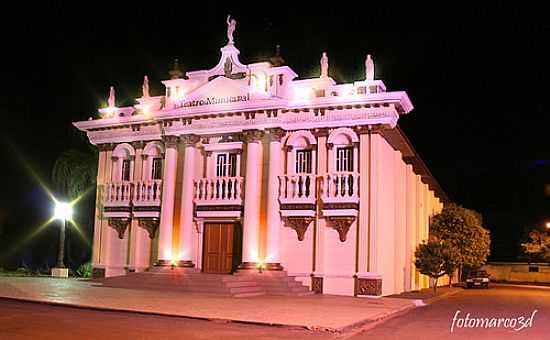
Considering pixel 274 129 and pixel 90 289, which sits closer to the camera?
pixel 90 289

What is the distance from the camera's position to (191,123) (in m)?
27.1

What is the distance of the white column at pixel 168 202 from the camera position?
26.8 metres

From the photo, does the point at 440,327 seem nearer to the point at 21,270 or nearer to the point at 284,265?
the point at 284,265

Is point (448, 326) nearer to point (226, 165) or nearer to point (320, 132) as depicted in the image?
point (320, 132)

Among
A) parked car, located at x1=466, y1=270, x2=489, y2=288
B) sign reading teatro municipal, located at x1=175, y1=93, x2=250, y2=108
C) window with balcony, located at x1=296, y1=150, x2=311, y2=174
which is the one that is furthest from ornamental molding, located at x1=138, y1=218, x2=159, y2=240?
parked car, located at x1=466, y1=270, x2=489, y2=288

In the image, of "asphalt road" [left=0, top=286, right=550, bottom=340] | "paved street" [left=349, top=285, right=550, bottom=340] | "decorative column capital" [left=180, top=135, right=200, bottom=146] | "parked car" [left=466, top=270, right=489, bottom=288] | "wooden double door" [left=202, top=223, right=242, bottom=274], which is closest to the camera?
"asphalt road" [left=0, top=286, right=550, bottom=340]

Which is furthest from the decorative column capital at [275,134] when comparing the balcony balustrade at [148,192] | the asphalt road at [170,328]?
the asphalt road at [170,328]

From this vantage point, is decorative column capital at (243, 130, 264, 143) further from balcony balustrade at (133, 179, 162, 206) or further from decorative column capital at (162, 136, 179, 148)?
balcony balustrade at (133, 179, 162, 206)

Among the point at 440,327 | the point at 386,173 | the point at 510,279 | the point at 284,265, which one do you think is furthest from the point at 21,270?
the point at 510,279

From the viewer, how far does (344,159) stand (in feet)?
82.5

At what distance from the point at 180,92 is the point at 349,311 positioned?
1395cm

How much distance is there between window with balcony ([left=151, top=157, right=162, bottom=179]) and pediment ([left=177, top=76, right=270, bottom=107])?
2917mm

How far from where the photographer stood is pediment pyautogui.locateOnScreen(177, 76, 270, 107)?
85.9 ft

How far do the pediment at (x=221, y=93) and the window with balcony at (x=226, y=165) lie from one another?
2253 millimetres
